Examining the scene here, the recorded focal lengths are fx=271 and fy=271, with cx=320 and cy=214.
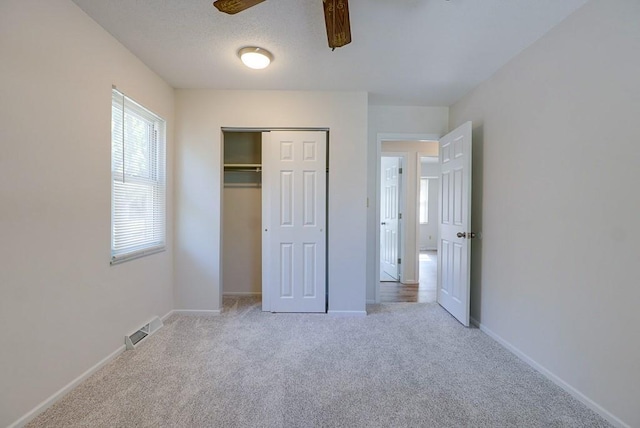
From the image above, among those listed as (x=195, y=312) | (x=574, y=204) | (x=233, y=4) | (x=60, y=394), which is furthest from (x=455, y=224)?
(x=60, y=394)

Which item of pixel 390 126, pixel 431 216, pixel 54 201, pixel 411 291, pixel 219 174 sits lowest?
pixel 411 291

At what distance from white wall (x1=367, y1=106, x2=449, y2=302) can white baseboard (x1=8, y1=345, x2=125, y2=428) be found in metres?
2.61

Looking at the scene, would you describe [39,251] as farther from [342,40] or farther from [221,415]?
[342,40]

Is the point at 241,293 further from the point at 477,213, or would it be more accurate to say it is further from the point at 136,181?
the point at 477,213

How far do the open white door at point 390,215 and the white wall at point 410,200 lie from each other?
18 cm

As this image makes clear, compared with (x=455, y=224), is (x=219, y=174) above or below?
above

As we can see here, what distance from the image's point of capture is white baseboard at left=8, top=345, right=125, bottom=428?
145 centimetres

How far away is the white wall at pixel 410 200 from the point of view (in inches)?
172

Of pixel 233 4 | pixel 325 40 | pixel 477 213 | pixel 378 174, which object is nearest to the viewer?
pixel 233 4

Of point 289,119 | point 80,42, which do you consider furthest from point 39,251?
point 289,119

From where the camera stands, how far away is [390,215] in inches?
193

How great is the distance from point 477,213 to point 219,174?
2781 mm

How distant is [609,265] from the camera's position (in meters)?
1.53

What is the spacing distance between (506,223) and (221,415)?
8.49ft
